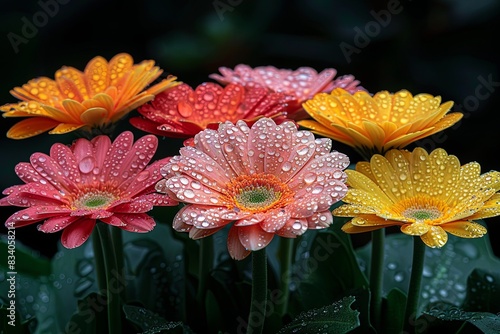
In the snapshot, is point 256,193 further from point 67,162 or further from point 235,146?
point 67,162

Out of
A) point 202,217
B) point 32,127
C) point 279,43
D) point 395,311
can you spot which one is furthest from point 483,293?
point 279,43

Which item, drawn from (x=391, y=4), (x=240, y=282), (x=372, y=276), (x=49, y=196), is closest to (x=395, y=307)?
(x=372, y=276)

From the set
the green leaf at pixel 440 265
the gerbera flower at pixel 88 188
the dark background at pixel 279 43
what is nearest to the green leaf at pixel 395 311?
the green leaf at pixel 440 265

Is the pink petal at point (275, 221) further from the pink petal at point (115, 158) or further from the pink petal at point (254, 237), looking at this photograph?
the pink petal at point (115, 158)

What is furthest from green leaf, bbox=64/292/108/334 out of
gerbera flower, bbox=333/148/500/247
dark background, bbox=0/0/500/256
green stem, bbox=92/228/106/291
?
dark background, bbox=0/0/500/256

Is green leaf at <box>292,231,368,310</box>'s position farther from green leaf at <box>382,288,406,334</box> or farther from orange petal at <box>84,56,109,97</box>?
orange petal at <box>84,56,109,97</box>
